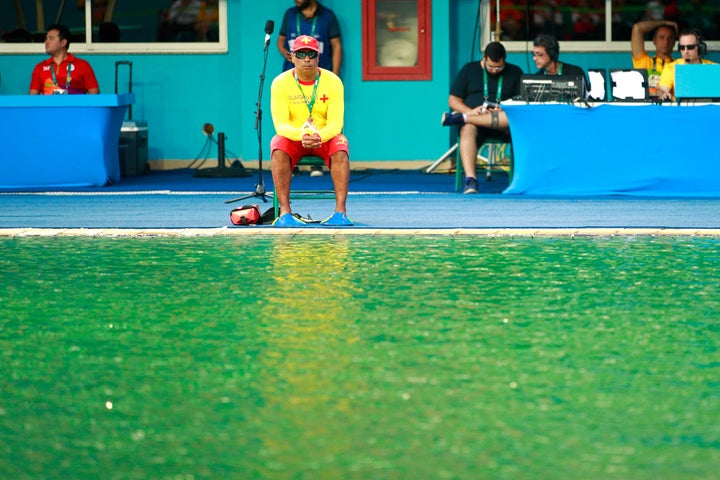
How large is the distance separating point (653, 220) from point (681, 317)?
136 inches

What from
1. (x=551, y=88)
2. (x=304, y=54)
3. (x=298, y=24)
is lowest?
(x=551, y=88)

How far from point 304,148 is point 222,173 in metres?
4.42

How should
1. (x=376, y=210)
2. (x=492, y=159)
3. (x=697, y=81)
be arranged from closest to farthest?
(x=376, y=210), (x=697, y=81), (x=492, y=159)

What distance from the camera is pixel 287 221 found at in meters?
8.41

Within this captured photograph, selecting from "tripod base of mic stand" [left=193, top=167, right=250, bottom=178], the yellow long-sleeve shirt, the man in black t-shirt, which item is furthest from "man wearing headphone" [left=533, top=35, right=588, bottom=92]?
"tripod base of mic stand" [left=193, top=167, right=250, bottom=178]

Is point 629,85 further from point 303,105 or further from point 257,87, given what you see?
point 257,87

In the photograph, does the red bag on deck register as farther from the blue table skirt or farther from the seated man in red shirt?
the seated man in red shirt

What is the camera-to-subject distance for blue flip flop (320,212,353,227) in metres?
8.38

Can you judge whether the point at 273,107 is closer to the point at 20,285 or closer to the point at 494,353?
the point at 20,285

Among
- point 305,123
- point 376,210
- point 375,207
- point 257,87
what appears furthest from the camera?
point 257,87

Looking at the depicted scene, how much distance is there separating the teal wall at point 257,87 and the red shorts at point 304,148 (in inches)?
196

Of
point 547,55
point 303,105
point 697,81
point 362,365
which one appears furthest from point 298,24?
point 362,365

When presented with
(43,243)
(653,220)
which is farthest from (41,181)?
(653,220)

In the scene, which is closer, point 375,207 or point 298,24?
point 375,207
